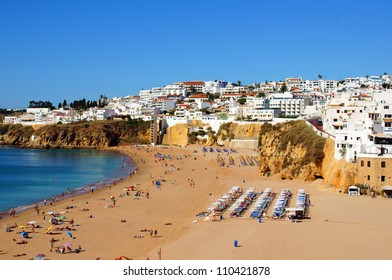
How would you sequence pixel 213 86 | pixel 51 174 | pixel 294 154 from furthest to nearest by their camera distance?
pixel 213 86 → pixel 51 174 → pixel 294 154

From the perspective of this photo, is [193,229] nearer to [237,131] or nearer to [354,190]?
[354,190]

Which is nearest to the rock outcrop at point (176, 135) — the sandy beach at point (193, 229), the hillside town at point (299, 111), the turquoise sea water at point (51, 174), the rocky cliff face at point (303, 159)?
the hillside town at point (299, 111)

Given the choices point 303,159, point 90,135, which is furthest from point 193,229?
point 90,135

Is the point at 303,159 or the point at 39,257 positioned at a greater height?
the point at 303,159

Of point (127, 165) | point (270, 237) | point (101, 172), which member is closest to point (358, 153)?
point (270, 237)

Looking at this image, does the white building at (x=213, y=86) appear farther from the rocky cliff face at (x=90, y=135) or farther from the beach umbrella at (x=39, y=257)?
the beach umbrella at (x=39, y=257)

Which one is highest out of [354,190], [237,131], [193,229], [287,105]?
[287,105]
